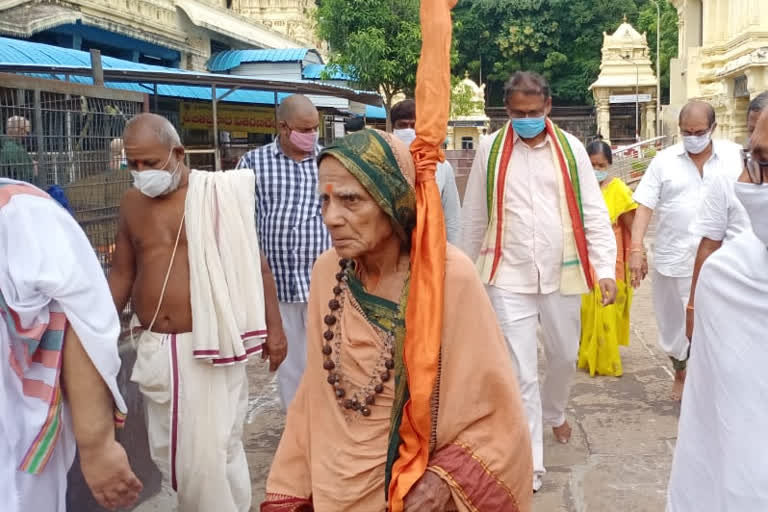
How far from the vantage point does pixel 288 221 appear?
4.98m

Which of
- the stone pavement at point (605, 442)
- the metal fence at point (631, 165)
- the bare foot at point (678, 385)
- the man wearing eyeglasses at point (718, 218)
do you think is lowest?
the stone pavement at point (605, 442)

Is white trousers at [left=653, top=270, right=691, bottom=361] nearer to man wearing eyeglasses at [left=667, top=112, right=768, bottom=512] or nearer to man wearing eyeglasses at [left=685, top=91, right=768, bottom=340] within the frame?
man wearing eyeglasses at [left=685, top=91, right=768, bottom=340]

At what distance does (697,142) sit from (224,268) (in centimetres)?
350

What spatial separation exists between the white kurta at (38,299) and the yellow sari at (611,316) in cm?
496

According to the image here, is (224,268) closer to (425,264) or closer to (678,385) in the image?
(425,264)

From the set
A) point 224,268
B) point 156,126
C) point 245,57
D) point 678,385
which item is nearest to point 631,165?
point 245,57

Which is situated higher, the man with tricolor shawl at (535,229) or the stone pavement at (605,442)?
the man with tricolor shawl at (535,229)

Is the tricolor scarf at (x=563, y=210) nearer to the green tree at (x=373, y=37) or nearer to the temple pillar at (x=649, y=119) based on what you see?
the green tree at (x=373, y=37)

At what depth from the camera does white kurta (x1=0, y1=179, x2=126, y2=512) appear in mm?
2283

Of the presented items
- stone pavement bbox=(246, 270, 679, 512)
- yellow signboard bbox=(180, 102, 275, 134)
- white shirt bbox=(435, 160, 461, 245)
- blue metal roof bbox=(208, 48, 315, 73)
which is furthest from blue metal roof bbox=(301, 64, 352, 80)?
white shirt bbox=(435, 160, 461, 245)

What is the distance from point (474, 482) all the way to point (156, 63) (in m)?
21.2

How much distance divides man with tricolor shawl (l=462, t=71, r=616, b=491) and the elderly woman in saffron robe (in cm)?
227

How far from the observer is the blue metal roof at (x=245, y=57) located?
21.8 metres

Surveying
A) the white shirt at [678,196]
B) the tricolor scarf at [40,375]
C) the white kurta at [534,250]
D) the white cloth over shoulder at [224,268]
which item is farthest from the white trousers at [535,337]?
the tricolor scarf at [40,375]
